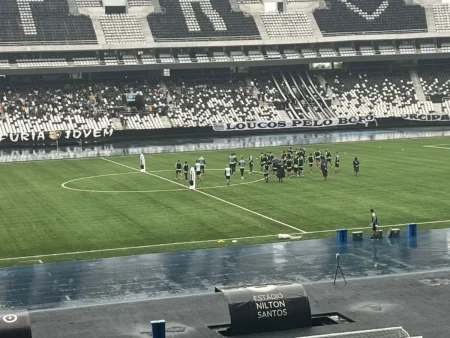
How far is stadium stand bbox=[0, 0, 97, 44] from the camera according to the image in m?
90.5

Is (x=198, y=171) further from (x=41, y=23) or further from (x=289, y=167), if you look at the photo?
(x=41, y=23)

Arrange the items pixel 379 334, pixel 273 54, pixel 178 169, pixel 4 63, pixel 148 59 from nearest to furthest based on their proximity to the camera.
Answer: pixel 379 334 → pixel 178 169 → pixel 4 63 → pixel 148 59 → pixel 273 54

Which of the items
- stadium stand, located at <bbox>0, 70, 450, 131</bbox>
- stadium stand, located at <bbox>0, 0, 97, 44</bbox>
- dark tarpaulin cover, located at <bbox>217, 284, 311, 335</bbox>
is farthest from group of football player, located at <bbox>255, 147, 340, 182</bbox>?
stadium stand, located at <bbox>0, 0, 97, 44</bbox>

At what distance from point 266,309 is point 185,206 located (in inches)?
857

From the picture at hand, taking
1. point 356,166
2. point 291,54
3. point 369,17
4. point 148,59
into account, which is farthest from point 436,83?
point 356,166

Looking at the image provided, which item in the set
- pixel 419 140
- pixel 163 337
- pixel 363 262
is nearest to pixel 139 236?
pixel 363 262

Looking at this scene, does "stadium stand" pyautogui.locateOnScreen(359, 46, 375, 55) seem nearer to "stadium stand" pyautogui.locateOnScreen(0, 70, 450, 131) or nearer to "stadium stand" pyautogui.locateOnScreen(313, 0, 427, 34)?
"stadium stand" pyautogui.locateOnScreen(313, 0, 427, 34)

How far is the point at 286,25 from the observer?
100 meters

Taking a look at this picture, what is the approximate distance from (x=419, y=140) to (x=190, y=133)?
2307 centimetres

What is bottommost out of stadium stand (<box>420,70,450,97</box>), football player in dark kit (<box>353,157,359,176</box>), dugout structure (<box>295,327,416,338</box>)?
dugout structure (<box>295,327,416,338</box>)

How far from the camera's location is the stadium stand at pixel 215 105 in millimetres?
91000

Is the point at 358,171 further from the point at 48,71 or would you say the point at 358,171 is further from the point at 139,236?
the point at 48,71

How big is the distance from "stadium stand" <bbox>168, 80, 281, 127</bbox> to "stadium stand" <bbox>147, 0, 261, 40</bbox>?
5.70 m

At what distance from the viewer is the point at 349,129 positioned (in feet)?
298
